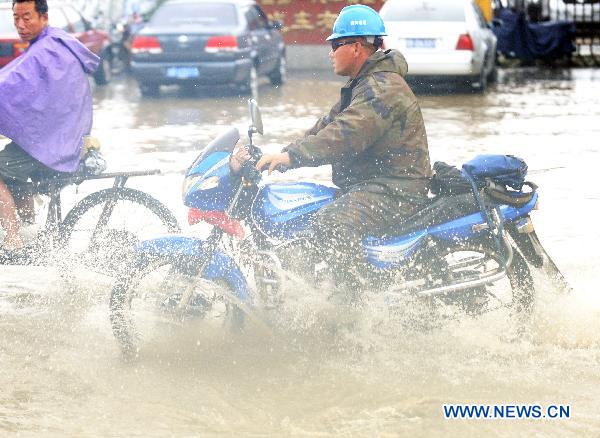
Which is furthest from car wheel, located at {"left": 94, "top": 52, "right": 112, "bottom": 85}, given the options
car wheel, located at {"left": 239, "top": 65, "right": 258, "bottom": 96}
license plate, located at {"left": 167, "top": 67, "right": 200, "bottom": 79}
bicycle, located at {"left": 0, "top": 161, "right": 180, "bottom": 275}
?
bicycle, located at {"left": 0, "top": 161, "right": 180, "bottom": 275}

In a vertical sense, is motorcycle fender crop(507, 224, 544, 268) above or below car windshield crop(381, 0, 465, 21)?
above

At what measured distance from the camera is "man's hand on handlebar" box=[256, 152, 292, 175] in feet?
18.2

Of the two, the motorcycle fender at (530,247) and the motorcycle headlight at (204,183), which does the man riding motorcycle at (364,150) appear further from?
the motorcycle fender at (530,247)

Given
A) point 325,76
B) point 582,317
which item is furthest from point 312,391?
point 325,76

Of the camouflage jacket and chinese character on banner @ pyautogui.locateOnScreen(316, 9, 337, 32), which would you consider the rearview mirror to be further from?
chinese character on banner @ pyautogui.locateOnScreen(316, 9, 337, 32)

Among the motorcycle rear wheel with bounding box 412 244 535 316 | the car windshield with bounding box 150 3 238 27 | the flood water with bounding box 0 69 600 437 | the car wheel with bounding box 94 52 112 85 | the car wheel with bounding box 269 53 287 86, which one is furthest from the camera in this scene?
the car wheel with bounding box 94 52 112 85

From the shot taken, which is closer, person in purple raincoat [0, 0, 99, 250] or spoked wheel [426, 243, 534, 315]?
spoked wheel [426, 243, 534, 315]

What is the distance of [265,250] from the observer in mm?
5801

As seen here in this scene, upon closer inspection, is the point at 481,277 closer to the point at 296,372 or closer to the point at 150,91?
the point at 296,372

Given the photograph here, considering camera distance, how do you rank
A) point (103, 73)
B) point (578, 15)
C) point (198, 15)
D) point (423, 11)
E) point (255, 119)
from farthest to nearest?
point (578, 15) < point (103, 73) < point (423, 11) < point (198, 15) < point (255, 119)

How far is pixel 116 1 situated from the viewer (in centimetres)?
3108

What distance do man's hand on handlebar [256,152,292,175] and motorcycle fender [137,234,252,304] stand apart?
1.79 feet

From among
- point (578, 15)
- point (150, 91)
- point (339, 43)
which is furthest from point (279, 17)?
point (339, 43)

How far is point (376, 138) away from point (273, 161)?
1.74ft
